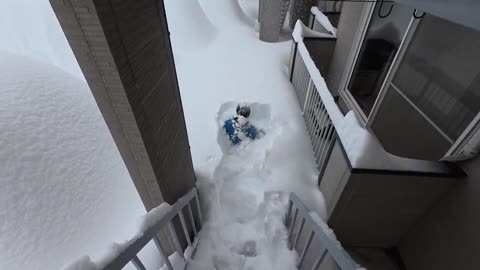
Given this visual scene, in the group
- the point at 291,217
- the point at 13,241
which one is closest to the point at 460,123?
the point at 291,217

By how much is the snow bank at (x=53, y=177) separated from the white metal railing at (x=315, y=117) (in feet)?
6.22

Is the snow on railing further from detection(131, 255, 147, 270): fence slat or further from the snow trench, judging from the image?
the snow trench

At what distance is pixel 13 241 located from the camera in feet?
4.91

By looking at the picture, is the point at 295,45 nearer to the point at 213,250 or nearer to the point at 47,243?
the point at 213,250

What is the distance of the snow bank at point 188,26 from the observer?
5605mm

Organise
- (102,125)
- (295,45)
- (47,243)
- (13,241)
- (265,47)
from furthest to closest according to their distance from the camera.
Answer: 1. (265,47)
2. (295,45)
3. (102,125)
4. (47,243)
5. (13,241)

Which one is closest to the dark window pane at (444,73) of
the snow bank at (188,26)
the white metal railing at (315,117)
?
the white metal railing at (315,117)

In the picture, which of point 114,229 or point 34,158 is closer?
point 34,158

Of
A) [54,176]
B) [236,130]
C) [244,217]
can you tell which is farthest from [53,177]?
[236,130]

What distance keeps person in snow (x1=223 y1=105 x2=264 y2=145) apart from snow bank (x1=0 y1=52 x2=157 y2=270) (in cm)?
132

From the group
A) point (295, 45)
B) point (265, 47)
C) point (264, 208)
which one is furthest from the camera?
point (265, 47)

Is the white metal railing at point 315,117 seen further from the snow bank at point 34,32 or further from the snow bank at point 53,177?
the snow bank at point 34,32

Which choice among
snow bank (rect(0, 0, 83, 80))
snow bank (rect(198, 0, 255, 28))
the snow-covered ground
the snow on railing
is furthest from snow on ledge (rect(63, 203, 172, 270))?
snow bank (rect(198, 0, 255, 28))

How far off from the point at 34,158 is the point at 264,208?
77.9 inches
